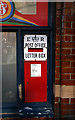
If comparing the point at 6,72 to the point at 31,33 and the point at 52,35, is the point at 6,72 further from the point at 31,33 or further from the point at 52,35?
the point at 52,35

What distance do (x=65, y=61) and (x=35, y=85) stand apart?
2.93 feet

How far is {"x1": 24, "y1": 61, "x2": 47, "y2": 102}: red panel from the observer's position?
3.40 m

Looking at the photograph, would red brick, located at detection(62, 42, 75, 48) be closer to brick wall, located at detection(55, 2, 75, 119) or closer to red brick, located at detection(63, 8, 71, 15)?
brick wall, located at detection(55, 2, 75, 119)

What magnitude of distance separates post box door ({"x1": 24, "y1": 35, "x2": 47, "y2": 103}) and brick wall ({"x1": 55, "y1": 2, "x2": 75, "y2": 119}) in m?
0.35

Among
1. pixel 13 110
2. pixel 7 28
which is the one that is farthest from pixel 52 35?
pixel 13 110

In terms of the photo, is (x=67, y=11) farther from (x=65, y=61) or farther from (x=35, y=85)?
(x=35, y=85)

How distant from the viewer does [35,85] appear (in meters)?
3.43

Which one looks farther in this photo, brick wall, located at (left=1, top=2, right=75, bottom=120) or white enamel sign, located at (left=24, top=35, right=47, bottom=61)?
white enamel sign, located at (left=24, top=35, right=47, bottom=61)

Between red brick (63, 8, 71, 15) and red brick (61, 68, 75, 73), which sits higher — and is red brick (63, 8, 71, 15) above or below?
above

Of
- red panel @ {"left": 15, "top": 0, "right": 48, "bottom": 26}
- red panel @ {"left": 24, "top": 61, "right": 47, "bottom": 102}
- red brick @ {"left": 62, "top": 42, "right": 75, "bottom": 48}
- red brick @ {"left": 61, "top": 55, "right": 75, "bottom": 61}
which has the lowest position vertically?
red panel @ {"left": 24, "top": 61, "right": 47, "bottom": 102}

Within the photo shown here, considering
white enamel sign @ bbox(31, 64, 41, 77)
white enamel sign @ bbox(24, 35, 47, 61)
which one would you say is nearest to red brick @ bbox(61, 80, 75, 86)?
white enamel sign @ bbox(31, 64, 41, 77)

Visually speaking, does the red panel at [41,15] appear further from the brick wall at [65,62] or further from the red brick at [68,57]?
the red brick at [68,57]

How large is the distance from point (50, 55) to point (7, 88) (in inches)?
50.2

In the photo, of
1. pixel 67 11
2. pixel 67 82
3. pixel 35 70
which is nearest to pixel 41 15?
pixel 67 11
